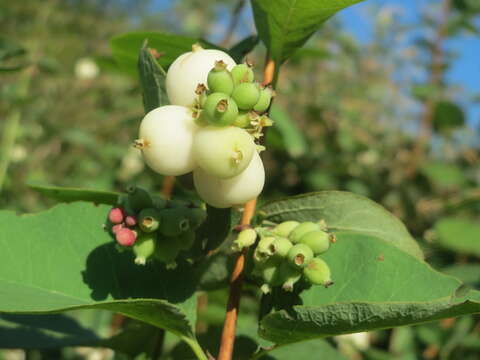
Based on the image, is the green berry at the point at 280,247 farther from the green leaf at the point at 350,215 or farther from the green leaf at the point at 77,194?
the green leaf at the point at 77,194

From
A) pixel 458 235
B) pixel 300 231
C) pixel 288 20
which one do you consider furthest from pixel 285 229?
pixel 458 235

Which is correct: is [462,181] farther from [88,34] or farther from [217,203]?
[88,34]

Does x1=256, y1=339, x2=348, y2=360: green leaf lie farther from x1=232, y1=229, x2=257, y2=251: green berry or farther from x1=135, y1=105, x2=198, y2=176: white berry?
x1=135, y1=105, x2=198, y2=176: white berry

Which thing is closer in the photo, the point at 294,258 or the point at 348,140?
the point at 294,258

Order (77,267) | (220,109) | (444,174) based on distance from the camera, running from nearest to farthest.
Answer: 1. (220,109)
2. (77,267)
3. (444,174)

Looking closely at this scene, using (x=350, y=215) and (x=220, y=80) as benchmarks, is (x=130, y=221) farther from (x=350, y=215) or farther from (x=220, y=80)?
(x=350, y=215)

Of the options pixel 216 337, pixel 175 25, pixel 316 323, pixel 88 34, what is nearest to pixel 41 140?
pixel 216 337
